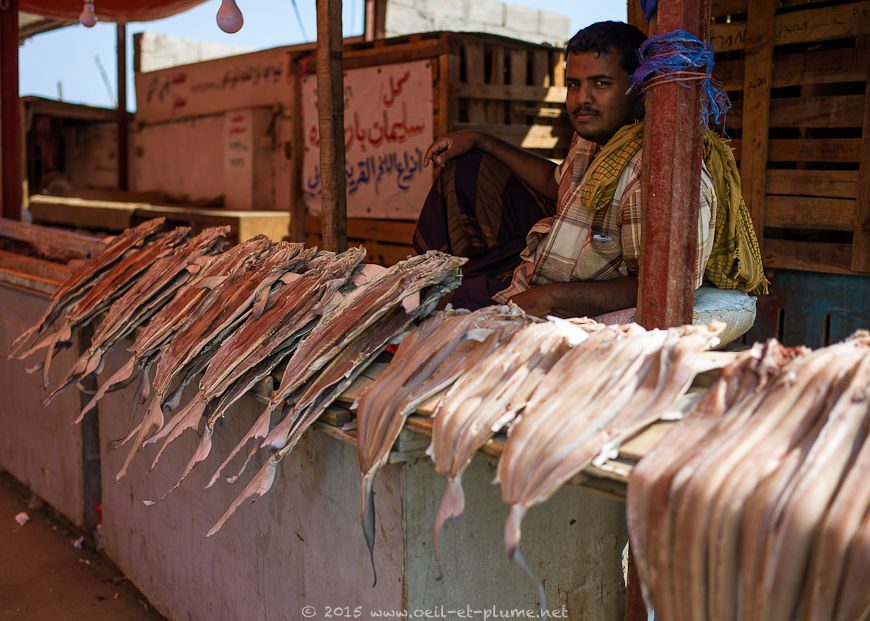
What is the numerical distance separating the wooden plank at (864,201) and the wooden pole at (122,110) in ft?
37.2

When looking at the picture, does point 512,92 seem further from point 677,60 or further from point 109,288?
point 677,60

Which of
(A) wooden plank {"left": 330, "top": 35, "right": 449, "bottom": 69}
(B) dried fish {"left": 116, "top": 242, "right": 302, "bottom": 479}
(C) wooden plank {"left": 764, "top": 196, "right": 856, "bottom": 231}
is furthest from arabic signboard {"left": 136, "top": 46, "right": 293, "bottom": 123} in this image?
(B) dried fish {"left": 116, "top": 242, "right": 302, "bottom": 479}

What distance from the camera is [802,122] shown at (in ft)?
13.2

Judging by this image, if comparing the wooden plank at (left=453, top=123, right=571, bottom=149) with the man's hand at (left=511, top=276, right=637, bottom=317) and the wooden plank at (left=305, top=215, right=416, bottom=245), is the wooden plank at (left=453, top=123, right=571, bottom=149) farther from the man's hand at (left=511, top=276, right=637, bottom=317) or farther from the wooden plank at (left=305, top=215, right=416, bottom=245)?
the man's hand at (left=511, top=276, right=637, bottom=317)

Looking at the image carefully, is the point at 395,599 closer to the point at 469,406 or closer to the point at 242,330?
the point at 469,406

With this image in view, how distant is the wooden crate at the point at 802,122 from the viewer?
12.6 feet

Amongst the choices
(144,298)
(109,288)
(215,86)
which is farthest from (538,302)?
(215,86)

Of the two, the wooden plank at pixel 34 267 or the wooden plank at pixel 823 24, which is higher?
the wooden plank at pixel 823 24

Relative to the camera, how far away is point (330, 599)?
2141 mm

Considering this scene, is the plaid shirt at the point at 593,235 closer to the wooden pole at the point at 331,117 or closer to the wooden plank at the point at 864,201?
the wooden pole at the point at 331,117

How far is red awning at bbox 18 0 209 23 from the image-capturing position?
20.3 ft

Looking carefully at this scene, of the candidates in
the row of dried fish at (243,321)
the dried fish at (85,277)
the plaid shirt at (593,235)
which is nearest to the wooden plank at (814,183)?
the plaid shirt at (593,235)

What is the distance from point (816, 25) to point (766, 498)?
3571mm

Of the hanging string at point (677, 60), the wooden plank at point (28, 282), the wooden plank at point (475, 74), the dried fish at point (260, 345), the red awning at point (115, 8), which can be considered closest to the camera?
the hanging string at point (677, 60)
